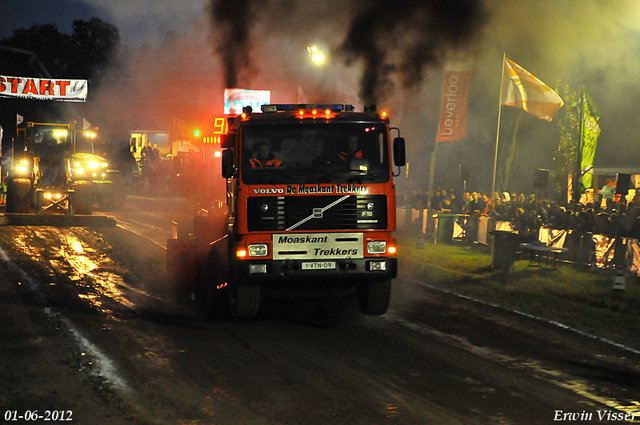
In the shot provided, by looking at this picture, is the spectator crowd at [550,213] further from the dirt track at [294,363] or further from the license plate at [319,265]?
the license plate at [319,265]

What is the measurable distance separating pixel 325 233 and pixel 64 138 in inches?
596

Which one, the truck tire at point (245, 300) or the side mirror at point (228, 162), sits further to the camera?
the side mirror at point (228, 162)

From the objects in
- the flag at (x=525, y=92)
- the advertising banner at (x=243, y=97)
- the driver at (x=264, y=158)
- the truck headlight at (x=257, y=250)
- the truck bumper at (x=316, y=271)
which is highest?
the advertising banner at (x=243, y=97)

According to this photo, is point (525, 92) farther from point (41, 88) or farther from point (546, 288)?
point (41, 88)

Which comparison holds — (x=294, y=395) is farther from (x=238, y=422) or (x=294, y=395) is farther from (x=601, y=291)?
(x=601, y=291)

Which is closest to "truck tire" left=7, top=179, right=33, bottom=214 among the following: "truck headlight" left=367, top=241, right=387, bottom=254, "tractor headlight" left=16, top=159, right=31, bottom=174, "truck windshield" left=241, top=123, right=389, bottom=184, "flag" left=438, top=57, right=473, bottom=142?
"tractor headlight" left=16, top=159, right=31, bottom=174

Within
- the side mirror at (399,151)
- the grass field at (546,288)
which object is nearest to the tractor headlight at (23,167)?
the grass field at (546,288)

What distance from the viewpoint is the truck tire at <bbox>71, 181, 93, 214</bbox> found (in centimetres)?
2038

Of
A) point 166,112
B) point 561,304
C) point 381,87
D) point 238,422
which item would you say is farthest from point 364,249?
point 166,112

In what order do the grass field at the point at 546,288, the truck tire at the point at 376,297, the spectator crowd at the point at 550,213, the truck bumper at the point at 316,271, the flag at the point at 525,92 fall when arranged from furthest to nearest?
1. the flag at the point at 525,92
2. the spectator crowd at the point at 550,213
3. the grass field at the point at 546,288
4. the truck tire at the point at 376,297
5. the truck bumper at the point at 316,271

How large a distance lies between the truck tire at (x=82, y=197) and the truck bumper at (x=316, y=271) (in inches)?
561

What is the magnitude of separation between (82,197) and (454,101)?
11697mm

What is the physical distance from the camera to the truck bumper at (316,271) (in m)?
7.69

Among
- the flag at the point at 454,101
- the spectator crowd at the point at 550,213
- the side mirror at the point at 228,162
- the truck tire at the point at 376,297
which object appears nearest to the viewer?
the side mirror at the point at 228,162
